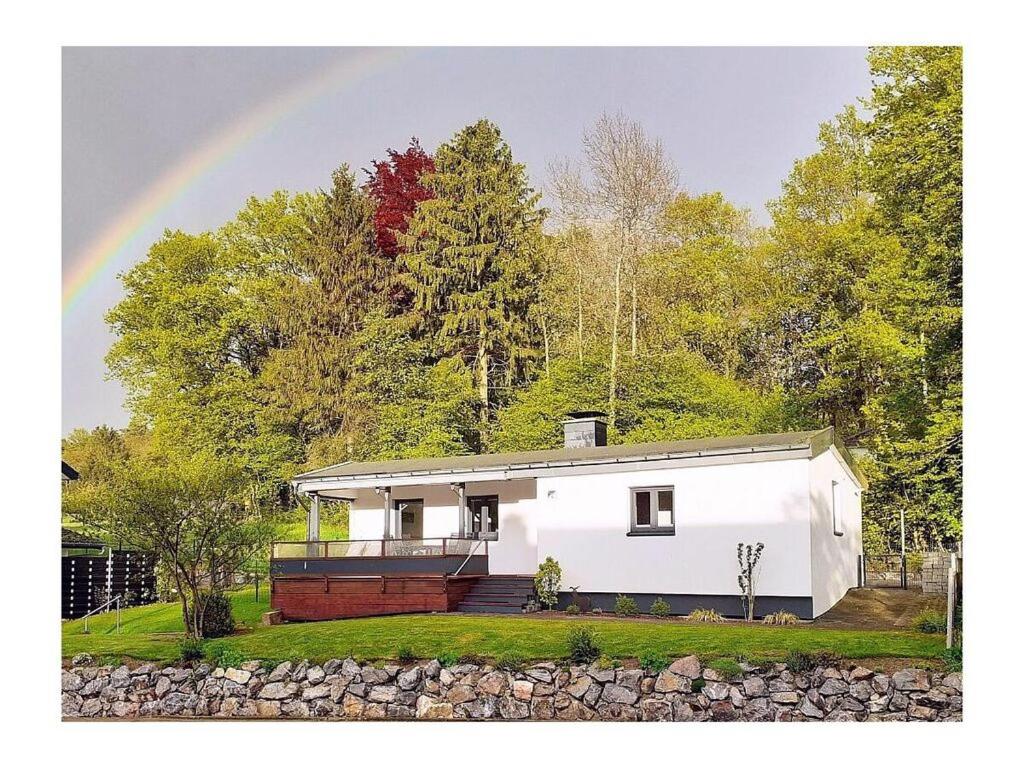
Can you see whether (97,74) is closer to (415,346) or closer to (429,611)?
(415,346)

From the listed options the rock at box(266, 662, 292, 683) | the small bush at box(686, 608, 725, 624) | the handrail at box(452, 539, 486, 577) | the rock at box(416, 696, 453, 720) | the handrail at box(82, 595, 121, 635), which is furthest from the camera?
the handrail at box(82, 595, 121, 635)

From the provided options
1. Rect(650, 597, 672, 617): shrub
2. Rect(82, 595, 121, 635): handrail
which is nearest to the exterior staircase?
Rect(650, 597, 672, 617): shrub

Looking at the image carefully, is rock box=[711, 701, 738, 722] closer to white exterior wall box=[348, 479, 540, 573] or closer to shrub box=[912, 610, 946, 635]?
shrub box=[912, 610, 946, 635]

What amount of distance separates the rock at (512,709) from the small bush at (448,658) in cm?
73

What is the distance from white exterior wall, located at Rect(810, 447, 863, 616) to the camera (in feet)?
44.9

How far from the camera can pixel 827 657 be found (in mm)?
11062

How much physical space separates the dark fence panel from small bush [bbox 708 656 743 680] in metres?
10.9

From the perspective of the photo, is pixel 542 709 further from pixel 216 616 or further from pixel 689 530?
pixel 216 616

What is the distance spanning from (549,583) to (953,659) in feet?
18.3

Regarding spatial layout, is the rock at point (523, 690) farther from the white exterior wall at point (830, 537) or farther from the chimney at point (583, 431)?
the chimney at point (583, 431)
